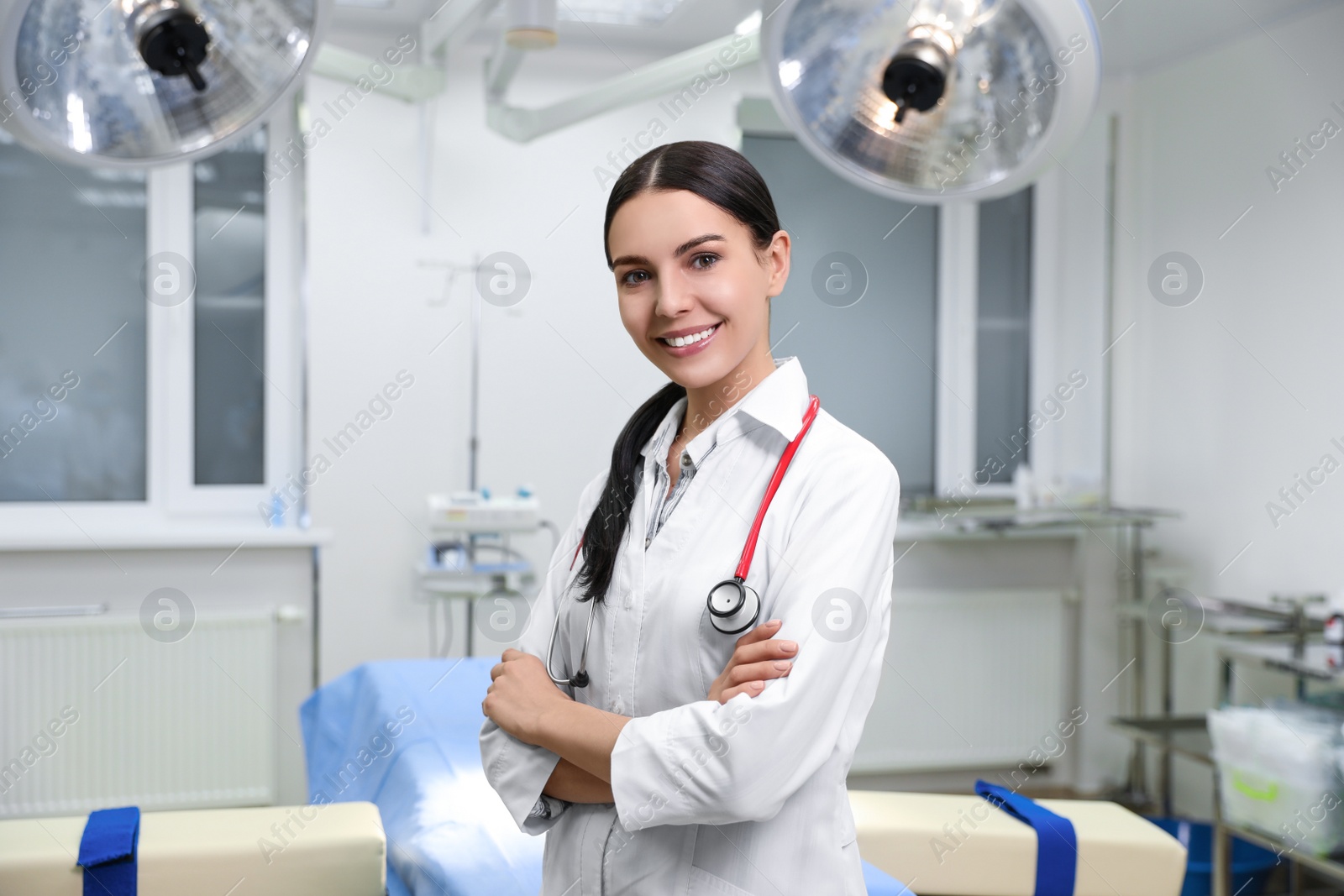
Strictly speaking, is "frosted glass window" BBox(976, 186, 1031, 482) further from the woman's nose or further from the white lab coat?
the woman's nose

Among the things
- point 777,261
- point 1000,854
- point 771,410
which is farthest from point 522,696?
point 1000,854

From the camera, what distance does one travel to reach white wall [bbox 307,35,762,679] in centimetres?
315

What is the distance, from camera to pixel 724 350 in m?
0.98

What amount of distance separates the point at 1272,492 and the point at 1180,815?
110 cm

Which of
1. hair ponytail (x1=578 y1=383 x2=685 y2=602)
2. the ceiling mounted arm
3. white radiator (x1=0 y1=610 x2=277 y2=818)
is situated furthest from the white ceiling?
hair ponytail (x1=578 y1=383 x2=685 y2=602)

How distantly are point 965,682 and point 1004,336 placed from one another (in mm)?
1174

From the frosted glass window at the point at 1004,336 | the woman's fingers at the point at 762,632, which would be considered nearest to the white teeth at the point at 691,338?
the woman's fingers at the point at 762,632

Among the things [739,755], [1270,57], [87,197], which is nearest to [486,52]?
[87,197]

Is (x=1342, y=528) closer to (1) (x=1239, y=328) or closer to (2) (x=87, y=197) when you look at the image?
(1) (x=1239, y=328)

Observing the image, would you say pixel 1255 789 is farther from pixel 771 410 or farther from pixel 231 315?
pixel 231 315

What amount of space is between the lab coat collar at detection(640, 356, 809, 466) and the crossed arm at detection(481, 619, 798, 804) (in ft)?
0.64

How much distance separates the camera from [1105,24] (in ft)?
10.5

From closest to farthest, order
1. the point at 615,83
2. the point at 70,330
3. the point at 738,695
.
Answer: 1. the point at 738,695
2. the point at 615,83
3. the point at 70,330

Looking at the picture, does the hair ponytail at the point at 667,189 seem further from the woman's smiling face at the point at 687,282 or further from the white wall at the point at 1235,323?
the white wall at the point at 1235,323
